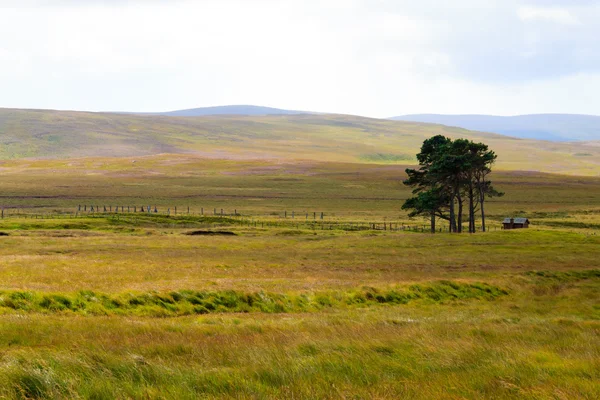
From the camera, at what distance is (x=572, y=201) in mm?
137875

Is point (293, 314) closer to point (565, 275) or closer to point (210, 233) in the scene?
point (565, 275)

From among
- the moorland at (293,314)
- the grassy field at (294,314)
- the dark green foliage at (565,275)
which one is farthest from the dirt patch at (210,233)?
the dark green foliage at (565,275)

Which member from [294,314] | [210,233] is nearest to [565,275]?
[294,314]

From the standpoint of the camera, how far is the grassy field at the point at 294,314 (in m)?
8.31

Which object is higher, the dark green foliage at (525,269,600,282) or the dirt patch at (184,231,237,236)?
the dark green foliage at (525,269,600,282)

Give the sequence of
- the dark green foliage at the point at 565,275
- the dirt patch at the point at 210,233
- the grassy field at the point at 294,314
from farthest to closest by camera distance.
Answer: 1. the dirt patch at the point at 210,233
2. the dark green foliage at the point at 565,275
3. the grassy field at the point at 294,314

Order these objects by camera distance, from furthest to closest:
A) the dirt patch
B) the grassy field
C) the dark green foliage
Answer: the dirt patch < the dark green foliage < the grassy field

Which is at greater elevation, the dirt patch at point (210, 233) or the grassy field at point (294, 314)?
the grassy field at point (294, 314)

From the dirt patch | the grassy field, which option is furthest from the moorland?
the dirt patch

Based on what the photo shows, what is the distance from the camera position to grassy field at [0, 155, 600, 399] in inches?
327

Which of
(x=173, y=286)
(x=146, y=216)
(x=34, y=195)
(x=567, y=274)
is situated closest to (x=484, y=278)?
(x=567, y=274)

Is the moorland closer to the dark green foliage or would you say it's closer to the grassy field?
the grassy field

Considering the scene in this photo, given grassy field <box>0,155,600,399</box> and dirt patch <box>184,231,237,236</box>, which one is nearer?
grassy field <box>0,155,600,399</box>

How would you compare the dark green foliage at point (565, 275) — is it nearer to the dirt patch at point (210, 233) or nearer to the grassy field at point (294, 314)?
the grassy field at point (294, 314)
